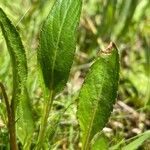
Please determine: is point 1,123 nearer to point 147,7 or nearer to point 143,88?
point 143,88

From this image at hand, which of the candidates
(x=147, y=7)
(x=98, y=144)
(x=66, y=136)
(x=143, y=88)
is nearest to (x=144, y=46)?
(x=147, y=7)

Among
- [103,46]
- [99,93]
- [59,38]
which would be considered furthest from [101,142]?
[103,46]

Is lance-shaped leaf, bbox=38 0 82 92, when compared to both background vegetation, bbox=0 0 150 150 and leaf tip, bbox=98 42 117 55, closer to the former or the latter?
leaf tip, bbox=98 42 117 55

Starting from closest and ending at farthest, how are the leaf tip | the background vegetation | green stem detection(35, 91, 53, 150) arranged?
the leaf tip < green stem detection(35, 91, 53, 150) < the background vegetation

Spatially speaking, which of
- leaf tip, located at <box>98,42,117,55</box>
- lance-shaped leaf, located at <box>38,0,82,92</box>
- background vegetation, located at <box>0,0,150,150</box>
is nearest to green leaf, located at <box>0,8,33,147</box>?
lance-shaped leaf, located at <box>38,0,82,92</box>

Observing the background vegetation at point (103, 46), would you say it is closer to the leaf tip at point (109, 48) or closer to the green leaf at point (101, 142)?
the green leaf at point (101, 142)

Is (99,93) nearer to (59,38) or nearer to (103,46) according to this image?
(59,38)

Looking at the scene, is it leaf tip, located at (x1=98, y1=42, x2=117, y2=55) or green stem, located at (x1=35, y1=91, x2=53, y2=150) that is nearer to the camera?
leaf tip, located at (x1=98, y1=42, x2=117, y2=55)
